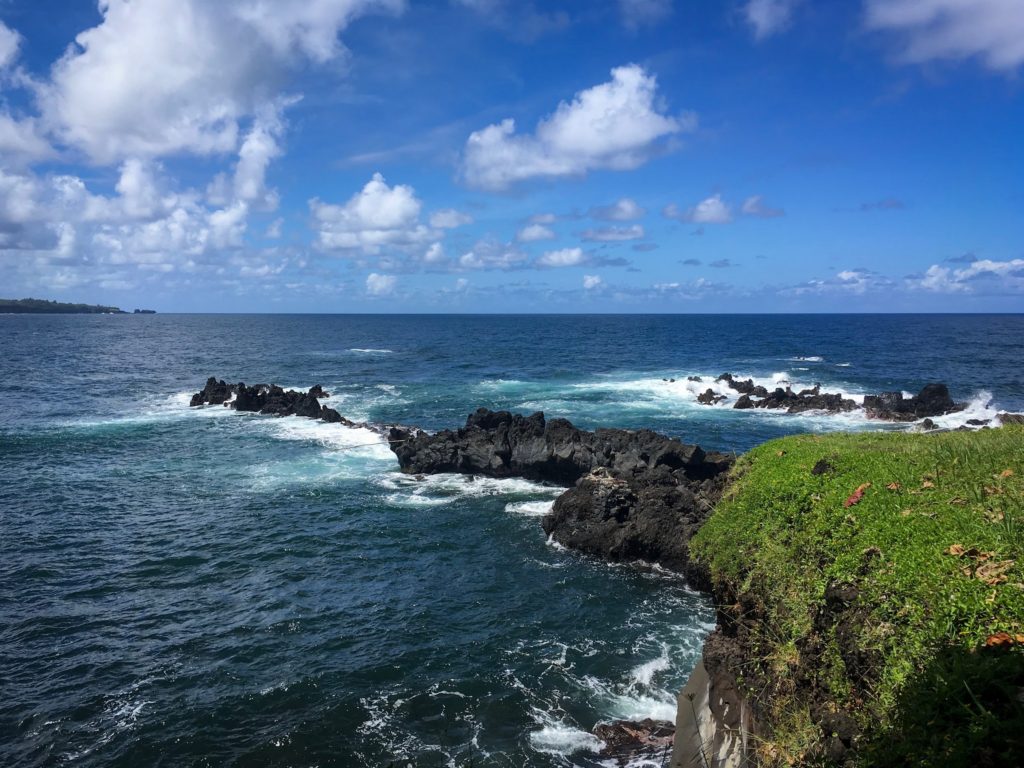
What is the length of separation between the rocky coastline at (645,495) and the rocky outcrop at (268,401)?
0.21 metres

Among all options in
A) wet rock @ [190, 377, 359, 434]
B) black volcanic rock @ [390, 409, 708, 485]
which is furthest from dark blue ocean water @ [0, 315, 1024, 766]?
wet rock @ [190, 377, 359, 434]

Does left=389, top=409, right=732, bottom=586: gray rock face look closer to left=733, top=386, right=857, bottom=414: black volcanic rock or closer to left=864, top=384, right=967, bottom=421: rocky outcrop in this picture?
left=733, top=386, right=857, bottom=414: black volcanic rock

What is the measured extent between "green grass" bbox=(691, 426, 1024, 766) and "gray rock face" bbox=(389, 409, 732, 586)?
6148 millimetres

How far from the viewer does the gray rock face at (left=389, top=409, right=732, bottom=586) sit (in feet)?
81.9

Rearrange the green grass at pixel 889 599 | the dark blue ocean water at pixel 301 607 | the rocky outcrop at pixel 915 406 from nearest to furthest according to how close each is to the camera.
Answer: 1. the green grass at pixel 889 599
2. the dark blue ocean water at pixel 301 607
3. the rocky outcrop at pixel 915 406

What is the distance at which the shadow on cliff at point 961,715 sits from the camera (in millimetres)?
5582

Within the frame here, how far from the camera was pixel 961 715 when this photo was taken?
6145 millimetres

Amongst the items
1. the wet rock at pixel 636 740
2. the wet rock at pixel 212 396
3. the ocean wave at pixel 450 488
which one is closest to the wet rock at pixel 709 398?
the ocean wave at pixel 450 488

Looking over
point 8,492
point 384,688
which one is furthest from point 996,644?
point 8,492

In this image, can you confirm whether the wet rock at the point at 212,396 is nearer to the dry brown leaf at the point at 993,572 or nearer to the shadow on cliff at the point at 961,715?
the dry brown leaf at the point at 993,572

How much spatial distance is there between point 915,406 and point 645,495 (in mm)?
37592

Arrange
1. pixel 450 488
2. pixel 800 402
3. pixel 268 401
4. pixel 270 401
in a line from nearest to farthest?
pixel 450 488, pixel 800 402, pixel 270 401, pixel 268 401

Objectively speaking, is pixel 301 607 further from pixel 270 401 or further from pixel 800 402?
pixel 800 402

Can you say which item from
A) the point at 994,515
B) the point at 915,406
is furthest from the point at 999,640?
the point at 915,406
